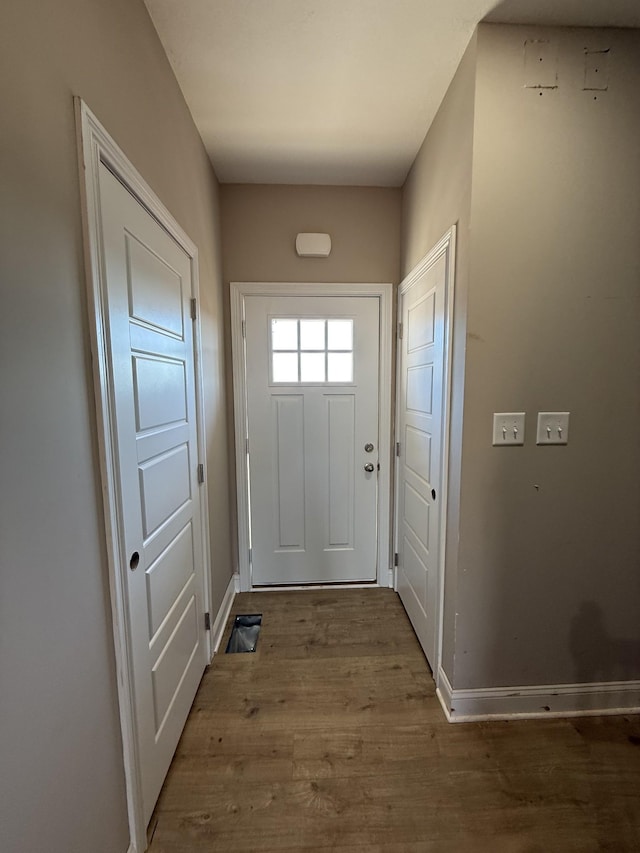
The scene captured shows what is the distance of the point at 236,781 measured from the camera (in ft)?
4.15

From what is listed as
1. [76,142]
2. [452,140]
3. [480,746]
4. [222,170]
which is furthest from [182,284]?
[480,746]

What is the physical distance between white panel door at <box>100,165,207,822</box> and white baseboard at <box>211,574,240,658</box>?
251mm

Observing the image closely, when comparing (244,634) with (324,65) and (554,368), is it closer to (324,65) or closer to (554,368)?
(554,368)

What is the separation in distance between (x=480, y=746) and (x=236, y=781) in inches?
36.3

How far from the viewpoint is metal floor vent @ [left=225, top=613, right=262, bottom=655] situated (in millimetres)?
1905

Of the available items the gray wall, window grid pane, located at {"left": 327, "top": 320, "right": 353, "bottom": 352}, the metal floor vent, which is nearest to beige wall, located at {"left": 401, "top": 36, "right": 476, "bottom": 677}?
the gray wall

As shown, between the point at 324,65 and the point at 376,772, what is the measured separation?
2661 mm

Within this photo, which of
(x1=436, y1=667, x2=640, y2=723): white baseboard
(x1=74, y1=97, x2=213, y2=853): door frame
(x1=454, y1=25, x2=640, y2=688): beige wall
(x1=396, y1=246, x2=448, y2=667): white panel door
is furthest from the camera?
(x1=396, y1=246, x2=448, y2=667): white panel door

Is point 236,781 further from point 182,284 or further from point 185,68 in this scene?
point 185,68

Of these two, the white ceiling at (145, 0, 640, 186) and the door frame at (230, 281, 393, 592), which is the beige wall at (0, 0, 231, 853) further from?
the door frame at (230, 281, 393, 592)

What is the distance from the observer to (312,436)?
92.2 inches

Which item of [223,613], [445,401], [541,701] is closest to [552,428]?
[445,401]

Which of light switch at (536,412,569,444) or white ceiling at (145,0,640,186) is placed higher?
white ceiling at (145,0,640,186)

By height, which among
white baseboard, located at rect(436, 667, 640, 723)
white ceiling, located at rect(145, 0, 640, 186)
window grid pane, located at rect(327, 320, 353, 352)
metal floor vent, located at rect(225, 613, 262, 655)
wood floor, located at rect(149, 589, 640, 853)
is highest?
white ceiling, located at rect(145, 0, 640, 186)
